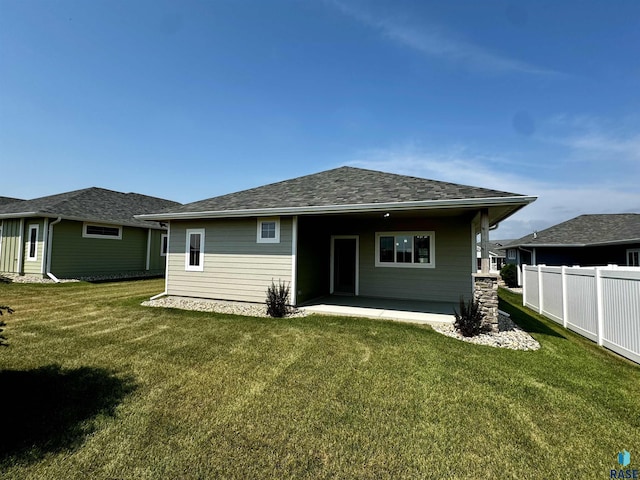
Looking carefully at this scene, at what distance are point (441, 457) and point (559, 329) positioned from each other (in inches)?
257

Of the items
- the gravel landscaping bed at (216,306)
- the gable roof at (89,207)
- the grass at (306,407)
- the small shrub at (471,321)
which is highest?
the gable roof at (89,207)

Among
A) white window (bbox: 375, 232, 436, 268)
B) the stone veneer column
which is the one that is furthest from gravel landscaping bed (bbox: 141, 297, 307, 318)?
the stone veneer column

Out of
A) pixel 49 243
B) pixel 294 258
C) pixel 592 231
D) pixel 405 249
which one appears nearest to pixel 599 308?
pixel 405 249

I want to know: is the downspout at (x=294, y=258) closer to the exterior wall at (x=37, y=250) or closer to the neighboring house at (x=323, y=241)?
the neighboring house at (x=323, y=241)

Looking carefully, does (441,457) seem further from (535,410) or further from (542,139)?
(542,139)

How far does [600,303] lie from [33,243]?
19902mm

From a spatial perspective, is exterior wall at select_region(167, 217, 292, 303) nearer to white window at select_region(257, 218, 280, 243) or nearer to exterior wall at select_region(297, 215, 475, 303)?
white window at select_region(257, 218, 280, 243)

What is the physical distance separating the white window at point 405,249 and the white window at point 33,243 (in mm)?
15006

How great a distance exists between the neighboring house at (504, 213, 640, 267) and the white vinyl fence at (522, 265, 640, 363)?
911cm

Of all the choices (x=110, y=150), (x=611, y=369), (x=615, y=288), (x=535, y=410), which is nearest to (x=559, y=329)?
(x=615, y=288)

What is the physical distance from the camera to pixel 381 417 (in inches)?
114

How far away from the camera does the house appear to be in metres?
12.8

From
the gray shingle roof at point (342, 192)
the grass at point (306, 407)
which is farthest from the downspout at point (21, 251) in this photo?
the grass at point (306, 407)

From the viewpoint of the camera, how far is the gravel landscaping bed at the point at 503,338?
5.32 m
